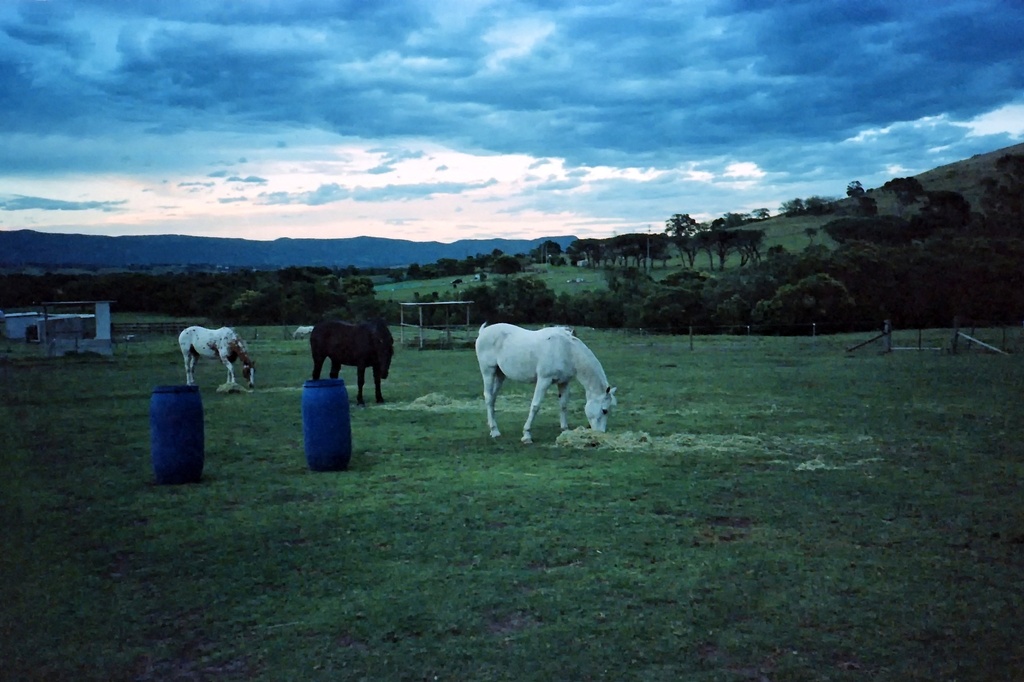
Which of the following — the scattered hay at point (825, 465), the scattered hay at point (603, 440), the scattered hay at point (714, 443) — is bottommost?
the scattered hay at point (714, 443)

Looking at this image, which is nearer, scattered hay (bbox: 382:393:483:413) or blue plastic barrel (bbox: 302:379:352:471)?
blue plastic barrel (bbox: 302:379:352:471)

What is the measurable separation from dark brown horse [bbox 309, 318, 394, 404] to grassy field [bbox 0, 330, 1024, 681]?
4.12 meters

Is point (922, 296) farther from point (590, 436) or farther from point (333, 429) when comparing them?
point (333, 429)

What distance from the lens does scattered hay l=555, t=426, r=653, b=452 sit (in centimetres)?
1104

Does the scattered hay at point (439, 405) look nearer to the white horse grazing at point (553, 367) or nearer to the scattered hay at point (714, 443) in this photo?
the white horse grazing at point (553, 367)

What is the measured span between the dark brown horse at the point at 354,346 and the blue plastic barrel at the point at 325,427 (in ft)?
23.6

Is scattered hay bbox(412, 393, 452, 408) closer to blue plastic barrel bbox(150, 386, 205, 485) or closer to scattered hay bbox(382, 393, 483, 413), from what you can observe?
scattered hay bbox(382, 393, 483, 413)

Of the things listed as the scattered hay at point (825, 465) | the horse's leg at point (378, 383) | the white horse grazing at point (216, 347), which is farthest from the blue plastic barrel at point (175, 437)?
the white horse grazing at point (216, 347)

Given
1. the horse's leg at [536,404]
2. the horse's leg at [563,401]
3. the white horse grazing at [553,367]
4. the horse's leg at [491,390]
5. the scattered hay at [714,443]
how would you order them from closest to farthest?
the scattered hay at [714,443]
the horse's leg at [536,404]
the white horse grazing at [553,367]
the horse's leg at [563,401]
the horse's leg at [491,390]

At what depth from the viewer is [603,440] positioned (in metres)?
11.2

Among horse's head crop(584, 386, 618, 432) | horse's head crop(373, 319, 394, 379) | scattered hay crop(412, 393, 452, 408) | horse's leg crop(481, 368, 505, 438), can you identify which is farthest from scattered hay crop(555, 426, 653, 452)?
horse's head crop(373, 319, 394, 379)

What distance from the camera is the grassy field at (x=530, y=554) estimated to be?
4.46 metres

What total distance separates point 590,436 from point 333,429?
3.70m

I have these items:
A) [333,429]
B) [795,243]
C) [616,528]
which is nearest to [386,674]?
[616,528]
